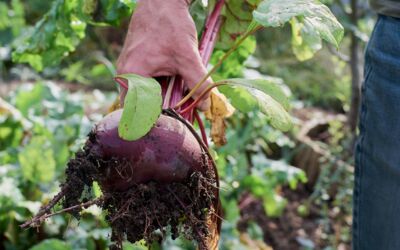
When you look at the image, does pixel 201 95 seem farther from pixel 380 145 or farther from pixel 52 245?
pixel 52 245

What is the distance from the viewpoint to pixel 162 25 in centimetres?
139

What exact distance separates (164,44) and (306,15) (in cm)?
32

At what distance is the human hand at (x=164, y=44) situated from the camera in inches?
54.8

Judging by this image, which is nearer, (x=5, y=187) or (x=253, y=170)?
(x=5, y=187)

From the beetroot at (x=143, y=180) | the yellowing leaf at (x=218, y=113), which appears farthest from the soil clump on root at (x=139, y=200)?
the yellowing leaf at (x=218, y=113)

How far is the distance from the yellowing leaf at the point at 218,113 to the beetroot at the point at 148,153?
185 millimetres

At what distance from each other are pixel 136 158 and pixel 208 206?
210mm

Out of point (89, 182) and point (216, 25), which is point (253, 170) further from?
point (89, 182)

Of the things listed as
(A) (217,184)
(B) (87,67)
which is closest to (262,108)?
(A) (217,184)

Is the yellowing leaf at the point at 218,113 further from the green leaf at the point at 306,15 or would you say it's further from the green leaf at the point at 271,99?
the green leaf at the point at 306,15

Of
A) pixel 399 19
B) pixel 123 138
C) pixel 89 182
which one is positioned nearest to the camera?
pixel 123 138

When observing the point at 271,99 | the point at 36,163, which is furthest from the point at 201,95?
the point at 36,163

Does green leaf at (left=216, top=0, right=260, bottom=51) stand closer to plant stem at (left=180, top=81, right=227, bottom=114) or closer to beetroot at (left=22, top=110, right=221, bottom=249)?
plant stem at (left=180, top=81, right=227, bottom=114)

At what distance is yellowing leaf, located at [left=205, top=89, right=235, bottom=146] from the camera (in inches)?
60.6
